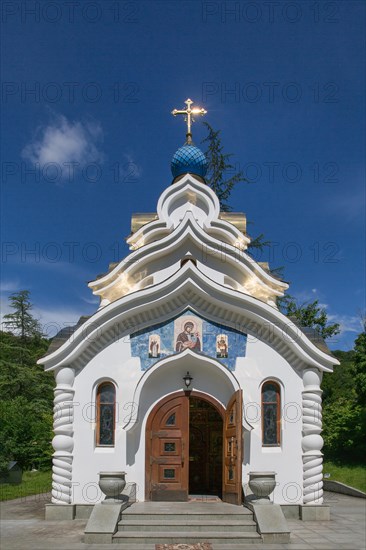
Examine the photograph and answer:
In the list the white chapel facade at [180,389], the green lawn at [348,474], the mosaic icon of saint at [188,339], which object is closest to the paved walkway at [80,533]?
the white chapel facade at [180,389]

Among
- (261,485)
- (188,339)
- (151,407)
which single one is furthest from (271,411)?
(151,407)

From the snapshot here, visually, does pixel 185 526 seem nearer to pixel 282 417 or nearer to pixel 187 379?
pixel 187 379

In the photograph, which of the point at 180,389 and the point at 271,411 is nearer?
the point at 271,411

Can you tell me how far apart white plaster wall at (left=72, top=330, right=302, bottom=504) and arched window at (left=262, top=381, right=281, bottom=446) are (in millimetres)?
123

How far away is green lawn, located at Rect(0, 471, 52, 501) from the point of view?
1483 cm

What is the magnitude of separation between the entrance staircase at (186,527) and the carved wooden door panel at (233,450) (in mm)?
600

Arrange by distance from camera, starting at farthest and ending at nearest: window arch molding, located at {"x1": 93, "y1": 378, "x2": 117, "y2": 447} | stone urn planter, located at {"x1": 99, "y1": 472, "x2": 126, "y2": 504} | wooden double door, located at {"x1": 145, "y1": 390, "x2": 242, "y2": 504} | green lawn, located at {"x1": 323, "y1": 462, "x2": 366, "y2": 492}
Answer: green lawn, located at {"x1": 323, "y1": 462, "x2": 366, "y2": 492} < window arch molding, located at {"x1": 93, "y1": 378, "x2": 117, "y2": 447} < wooden double door, located at {"x1": 145, "y1": 390, "x2": 242, "y2": 504} < stone urn planter, located at {"x1": 99, "y1": 472, "x2": 126, "y2": 504}

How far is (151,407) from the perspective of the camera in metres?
11.5

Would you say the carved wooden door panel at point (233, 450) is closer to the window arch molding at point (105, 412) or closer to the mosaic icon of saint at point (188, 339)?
the mosaic icon of saint at point (188, 339)

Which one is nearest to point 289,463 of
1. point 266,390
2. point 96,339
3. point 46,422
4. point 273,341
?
point 266,390

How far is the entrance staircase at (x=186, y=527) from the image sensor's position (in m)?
8.65

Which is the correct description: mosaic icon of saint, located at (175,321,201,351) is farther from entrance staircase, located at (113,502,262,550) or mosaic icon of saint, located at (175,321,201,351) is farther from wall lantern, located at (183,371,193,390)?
entrance staircase, located at (113,502,262,550)

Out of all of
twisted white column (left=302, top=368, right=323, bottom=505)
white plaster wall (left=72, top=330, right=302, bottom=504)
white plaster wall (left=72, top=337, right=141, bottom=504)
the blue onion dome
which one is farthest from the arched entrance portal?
the blue onion dome

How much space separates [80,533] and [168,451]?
8.60 ft
